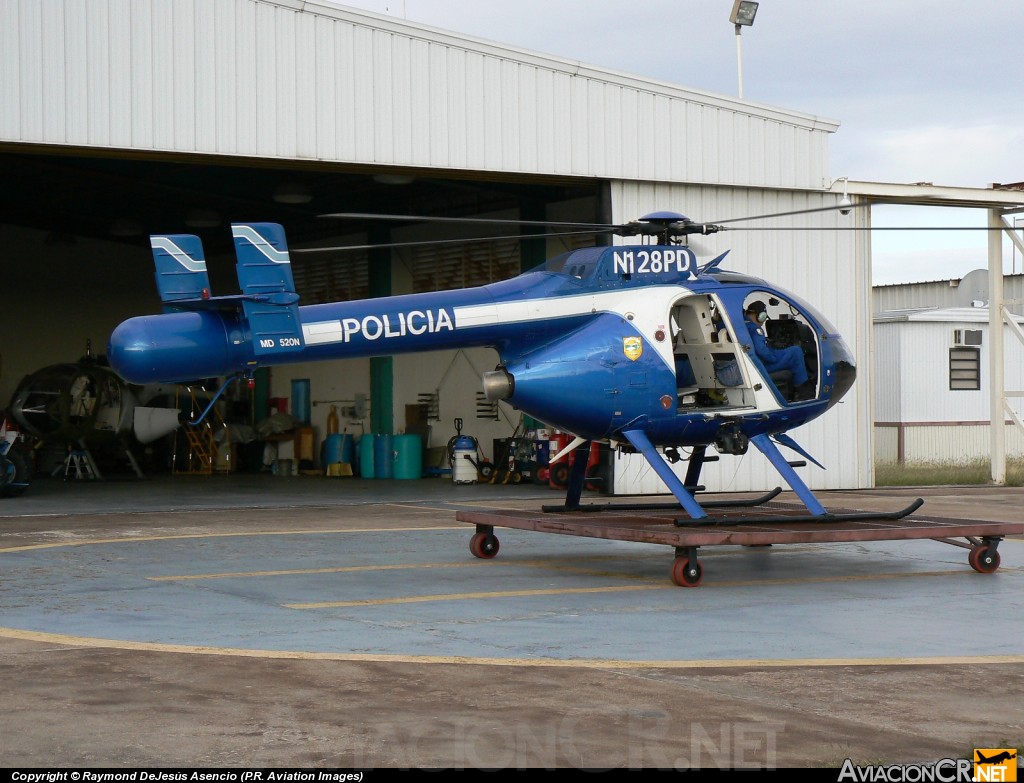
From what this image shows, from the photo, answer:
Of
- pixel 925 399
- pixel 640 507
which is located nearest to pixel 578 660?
pixel 640 507

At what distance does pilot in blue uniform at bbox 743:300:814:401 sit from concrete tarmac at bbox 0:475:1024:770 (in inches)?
70.4

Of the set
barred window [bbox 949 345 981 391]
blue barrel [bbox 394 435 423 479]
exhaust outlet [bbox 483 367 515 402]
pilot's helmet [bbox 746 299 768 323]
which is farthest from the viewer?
barred window [bbox 949 345 981 391]

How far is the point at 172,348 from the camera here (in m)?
10.7

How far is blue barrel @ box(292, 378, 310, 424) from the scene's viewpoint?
31.4 m

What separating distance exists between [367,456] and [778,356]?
55.5 feet

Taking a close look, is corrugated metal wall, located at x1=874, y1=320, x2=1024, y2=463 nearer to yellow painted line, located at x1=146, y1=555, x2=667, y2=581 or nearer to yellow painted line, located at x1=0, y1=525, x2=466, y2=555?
yellow painted line, located at x1=0, y1=525, x2=466, y2=555

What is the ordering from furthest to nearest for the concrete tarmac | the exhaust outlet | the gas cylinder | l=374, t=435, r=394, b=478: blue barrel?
l=374, t=435, r=394, b=478: blue barrel
the gas cylinder
the exhaust outlet
the concrete tarmac

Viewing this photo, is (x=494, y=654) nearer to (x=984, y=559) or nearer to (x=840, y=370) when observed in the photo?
(x=984, y=559)

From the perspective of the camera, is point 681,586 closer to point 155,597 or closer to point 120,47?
point 155,597

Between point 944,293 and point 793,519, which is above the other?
point 944,293

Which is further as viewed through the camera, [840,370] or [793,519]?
[840,370]

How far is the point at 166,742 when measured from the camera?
5301 millimetres

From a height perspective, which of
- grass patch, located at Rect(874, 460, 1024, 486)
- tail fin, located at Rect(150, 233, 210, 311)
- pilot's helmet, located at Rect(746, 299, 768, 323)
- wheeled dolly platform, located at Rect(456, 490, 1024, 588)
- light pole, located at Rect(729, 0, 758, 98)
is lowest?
grass patch, located at Rect(874, 460, 1024, 486)

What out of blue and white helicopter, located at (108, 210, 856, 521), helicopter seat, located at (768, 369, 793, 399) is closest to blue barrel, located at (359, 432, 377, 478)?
blue and white helicopter, located at (108, 210, 856, 521)
